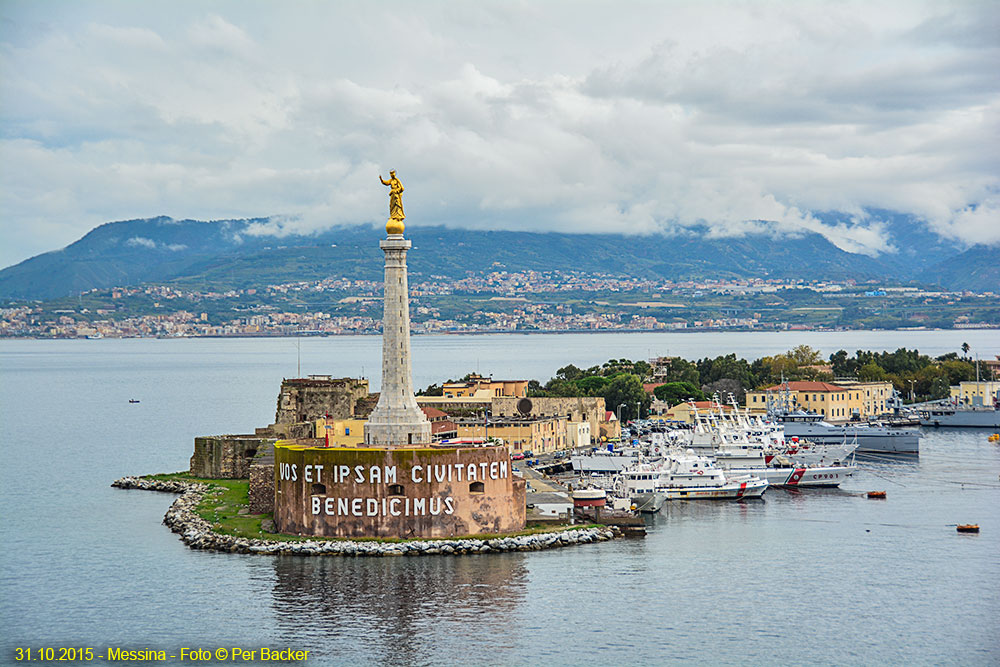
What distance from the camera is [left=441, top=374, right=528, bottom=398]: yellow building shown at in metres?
89.5

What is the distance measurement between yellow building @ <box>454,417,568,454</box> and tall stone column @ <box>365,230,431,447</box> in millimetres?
25181

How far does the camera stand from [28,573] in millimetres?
44188

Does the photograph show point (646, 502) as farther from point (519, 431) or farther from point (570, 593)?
point (570, 593)

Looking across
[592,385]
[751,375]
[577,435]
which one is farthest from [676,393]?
[577,435]

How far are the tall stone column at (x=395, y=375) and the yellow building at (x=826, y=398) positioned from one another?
66.1 m

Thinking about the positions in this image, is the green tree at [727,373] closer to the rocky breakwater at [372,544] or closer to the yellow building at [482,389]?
the yellow building at [482,389]

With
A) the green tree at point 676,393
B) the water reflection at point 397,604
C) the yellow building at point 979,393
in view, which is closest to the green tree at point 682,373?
the green tree at point 676,393

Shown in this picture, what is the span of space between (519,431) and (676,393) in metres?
38.3

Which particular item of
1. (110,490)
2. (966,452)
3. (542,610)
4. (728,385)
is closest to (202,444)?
(110,490)

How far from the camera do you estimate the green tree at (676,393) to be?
111m

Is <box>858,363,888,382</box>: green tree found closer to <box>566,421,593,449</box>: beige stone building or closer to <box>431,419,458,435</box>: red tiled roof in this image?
<box>566,421,593,449</box>: beige stone building

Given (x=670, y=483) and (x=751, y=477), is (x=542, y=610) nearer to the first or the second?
(x=670, y=483)

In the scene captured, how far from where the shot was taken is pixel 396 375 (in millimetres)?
46750

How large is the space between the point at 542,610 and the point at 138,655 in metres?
11.3
